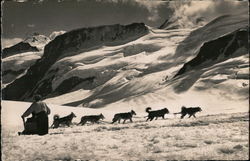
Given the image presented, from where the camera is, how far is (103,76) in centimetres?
18338

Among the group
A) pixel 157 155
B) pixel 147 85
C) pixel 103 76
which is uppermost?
pixel 103 76

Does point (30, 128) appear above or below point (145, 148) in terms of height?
above

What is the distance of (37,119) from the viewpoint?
51.4 feet

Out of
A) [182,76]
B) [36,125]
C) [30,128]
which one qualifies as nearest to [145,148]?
Answer: [36,125]

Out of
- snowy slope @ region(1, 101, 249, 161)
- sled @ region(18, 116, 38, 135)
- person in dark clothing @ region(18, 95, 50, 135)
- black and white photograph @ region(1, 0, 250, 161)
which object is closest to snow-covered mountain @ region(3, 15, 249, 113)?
black and white photograph @ region(1, 0, 250, 161)

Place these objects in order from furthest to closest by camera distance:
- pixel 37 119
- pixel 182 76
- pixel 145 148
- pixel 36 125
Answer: pixel 182 76
pixel 37 119
pixel 36 125
pixel 145 148

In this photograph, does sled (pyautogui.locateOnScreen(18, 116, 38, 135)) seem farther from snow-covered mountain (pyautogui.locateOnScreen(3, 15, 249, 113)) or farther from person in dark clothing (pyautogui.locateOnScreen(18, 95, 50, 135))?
snow-covered mountain (pyautogui.locateOnScreen(3, 15, 249, 113))

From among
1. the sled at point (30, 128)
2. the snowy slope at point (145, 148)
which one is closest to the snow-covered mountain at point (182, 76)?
the sled at point (30, 128)

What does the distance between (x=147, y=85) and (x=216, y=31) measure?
65860 millimetres

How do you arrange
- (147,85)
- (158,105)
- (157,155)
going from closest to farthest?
(157,155)
(158,105)
(147,85)

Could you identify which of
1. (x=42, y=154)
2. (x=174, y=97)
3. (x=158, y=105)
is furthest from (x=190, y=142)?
(x=174, y=97)

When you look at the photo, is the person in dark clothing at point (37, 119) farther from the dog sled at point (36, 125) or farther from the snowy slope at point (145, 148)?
the snowy slope at point (145, 148)

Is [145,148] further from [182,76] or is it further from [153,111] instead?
[182,76]

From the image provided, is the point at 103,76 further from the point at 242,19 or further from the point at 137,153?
the point at 137,153
